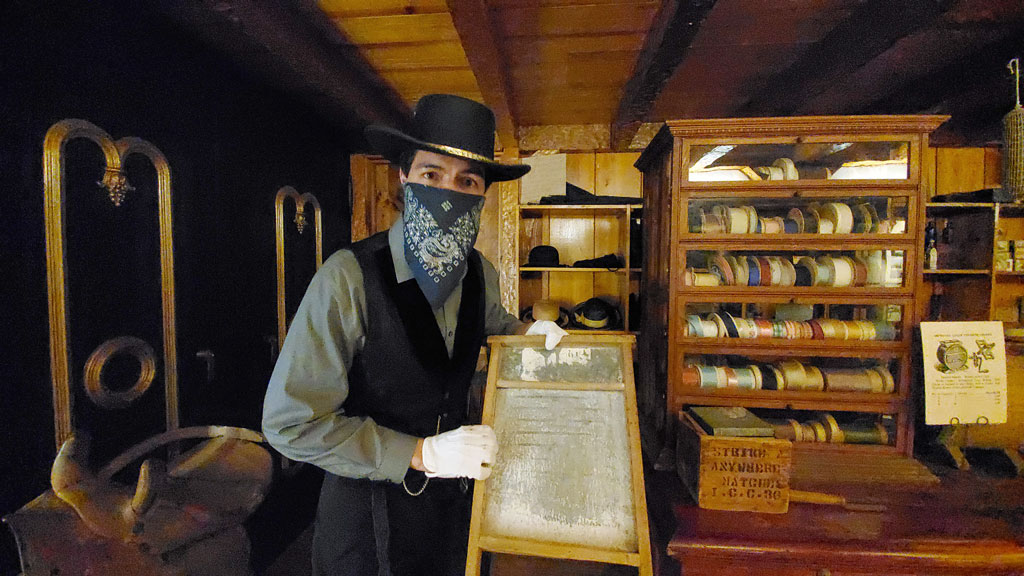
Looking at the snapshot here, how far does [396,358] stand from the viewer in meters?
1.26

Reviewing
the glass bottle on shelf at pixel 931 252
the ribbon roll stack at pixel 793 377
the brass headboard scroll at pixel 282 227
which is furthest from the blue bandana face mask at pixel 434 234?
the glass bottle on shelf at pixel 931 252

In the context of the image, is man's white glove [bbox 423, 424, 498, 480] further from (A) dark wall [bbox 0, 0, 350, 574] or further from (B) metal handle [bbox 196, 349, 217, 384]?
(B) metal handle [bbox 196, 349, 217, 384]

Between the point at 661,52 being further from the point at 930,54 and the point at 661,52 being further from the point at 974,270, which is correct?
the point at 974,270

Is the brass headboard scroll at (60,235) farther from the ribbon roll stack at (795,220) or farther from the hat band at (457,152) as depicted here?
the ribbon roll stack at (795,220)

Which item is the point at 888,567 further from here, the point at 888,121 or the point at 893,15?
the point at 893,15

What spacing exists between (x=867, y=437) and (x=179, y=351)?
2.96 m

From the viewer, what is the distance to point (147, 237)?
1674mm

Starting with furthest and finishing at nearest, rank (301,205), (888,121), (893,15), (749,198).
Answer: (301,205), (749,198), (888,121), (893,15)

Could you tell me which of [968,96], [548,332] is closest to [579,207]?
[548,332]

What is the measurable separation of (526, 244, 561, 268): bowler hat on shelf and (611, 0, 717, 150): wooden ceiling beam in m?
0.95

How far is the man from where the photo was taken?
1.13 m

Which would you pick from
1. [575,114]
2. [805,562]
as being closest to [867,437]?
[805,562]

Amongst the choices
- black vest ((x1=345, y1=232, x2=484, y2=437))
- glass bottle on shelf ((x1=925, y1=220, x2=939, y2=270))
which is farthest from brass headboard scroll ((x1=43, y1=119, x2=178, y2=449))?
glass bottle on shelf ((x1=925, y1=220, x2=939, y2=270))

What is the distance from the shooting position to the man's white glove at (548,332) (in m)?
1.39
